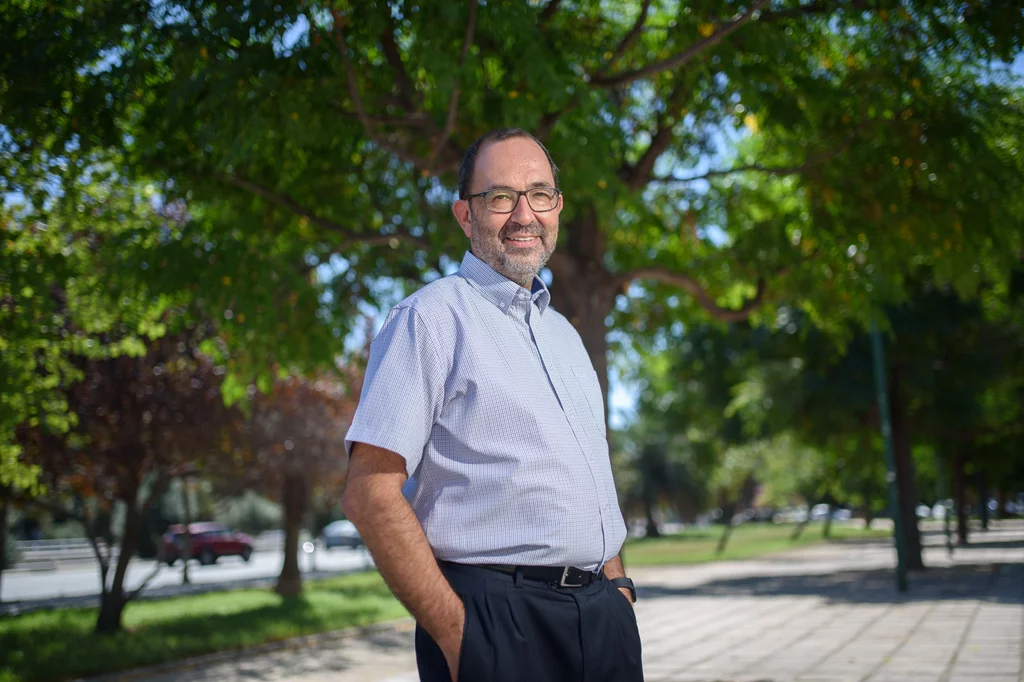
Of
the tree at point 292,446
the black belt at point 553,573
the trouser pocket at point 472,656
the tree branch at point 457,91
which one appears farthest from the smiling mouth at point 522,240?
the tree at point 292,446

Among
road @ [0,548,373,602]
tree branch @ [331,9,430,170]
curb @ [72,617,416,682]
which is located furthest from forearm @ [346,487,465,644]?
road @ [0,548,373,602]

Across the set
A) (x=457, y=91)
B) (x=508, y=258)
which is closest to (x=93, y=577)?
(x=457, y=91)

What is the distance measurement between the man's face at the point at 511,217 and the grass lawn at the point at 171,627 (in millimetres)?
9480

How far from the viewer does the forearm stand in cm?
215

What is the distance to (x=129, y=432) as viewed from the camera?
47.1ft

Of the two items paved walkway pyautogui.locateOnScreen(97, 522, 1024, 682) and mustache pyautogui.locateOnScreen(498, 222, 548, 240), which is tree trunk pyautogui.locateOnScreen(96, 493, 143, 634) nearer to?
paved walkway pyautogui.locateOnScreen(97, 522, 1024, 682)

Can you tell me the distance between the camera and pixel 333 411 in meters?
19.4

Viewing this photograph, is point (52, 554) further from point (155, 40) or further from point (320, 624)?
point (155, 40)

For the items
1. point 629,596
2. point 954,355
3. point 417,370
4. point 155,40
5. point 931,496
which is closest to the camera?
point 417,370

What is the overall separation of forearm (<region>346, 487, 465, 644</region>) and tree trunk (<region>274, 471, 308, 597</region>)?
19.1 metres

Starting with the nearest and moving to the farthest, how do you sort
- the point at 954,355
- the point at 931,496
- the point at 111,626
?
the point at 111,626
the point at 954,355
the point at 931,496

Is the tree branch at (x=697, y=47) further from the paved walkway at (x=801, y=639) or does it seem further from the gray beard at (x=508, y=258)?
the paved walkway at (x=801, y=639)

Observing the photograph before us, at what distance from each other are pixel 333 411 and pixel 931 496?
5194 cm

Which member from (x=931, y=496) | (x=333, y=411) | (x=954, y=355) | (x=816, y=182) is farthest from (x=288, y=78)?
(x=931, y=496)
